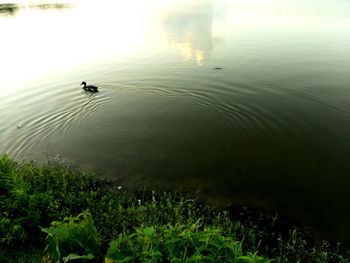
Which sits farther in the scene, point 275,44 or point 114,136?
point 275,44

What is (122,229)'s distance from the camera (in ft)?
27.3

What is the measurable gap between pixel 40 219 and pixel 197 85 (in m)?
14.9

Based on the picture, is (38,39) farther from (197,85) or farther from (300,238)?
(300,238)

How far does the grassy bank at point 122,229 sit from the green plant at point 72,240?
2cm

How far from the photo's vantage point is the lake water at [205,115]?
11.3 meters

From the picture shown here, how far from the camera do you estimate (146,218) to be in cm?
870

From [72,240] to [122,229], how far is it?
203 cm

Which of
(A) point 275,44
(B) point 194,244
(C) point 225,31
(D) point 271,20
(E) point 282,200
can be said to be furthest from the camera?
(D) point 271,20

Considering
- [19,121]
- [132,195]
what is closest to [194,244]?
[132,195]

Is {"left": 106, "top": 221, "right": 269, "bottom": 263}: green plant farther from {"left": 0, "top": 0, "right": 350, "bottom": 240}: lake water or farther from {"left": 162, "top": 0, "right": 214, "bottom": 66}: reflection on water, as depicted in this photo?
{"left": 162, "top": 0, "right": 214, "bottom": 66}: reflection on water

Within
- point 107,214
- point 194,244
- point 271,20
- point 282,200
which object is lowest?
point 282,200

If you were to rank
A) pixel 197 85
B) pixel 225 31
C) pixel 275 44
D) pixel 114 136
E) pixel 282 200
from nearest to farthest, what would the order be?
1. pixel 282 200
2. pixel 114 136
3. pixel 197 85
4. pixel 275 44
5. pixel 225 31

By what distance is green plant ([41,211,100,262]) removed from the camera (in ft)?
20.6

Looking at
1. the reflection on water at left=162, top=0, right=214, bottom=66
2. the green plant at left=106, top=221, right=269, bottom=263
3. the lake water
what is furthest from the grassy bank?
the reflection on water at left=162, top=0, right=214, bottom=66
